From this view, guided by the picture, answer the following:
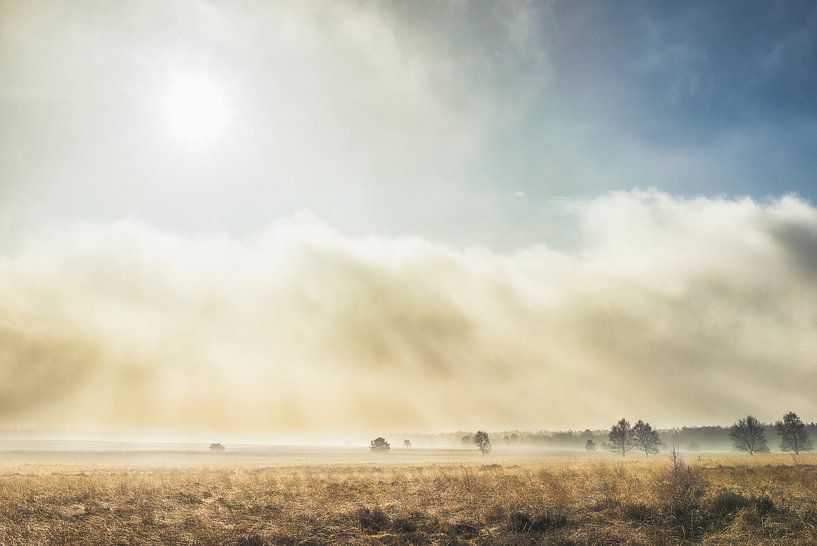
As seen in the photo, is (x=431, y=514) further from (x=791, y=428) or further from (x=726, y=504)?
(x=791, y=428)

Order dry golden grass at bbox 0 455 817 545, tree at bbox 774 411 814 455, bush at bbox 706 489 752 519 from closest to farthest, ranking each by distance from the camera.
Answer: dry golden grass at bbox 0 455 817 545, bush at bbox 706 489 752 519, tree at bbox 774 411 814 455

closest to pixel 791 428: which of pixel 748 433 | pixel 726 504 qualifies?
pixel 748 433

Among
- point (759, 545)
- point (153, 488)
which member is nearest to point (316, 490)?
point (153, 488)

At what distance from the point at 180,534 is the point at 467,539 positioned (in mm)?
10021

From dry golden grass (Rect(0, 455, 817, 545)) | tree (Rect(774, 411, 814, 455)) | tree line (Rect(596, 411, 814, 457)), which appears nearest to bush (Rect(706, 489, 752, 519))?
dry golden grass (Rect(0, 455, 817, 545))

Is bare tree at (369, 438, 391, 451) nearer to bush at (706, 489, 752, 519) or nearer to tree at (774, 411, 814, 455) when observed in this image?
tree at (774, 411, 814, 455)

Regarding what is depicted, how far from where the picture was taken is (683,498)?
1681 centimetres

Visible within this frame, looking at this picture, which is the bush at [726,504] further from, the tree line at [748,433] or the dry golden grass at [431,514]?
the tree line at [748,433]

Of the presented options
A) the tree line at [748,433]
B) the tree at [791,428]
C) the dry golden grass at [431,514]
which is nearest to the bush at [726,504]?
the dry golden grass at [431,514]

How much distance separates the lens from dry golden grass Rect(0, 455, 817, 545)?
587 inches

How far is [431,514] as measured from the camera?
1703 centimetres

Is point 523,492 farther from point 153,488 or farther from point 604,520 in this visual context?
point 153,488

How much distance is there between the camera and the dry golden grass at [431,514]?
1491 cm

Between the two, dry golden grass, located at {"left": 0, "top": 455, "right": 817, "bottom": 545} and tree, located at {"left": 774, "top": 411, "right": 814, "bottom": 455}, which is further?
tree, located at {"left": 774, "top": 411, "right": 814, "bottom": 455}
